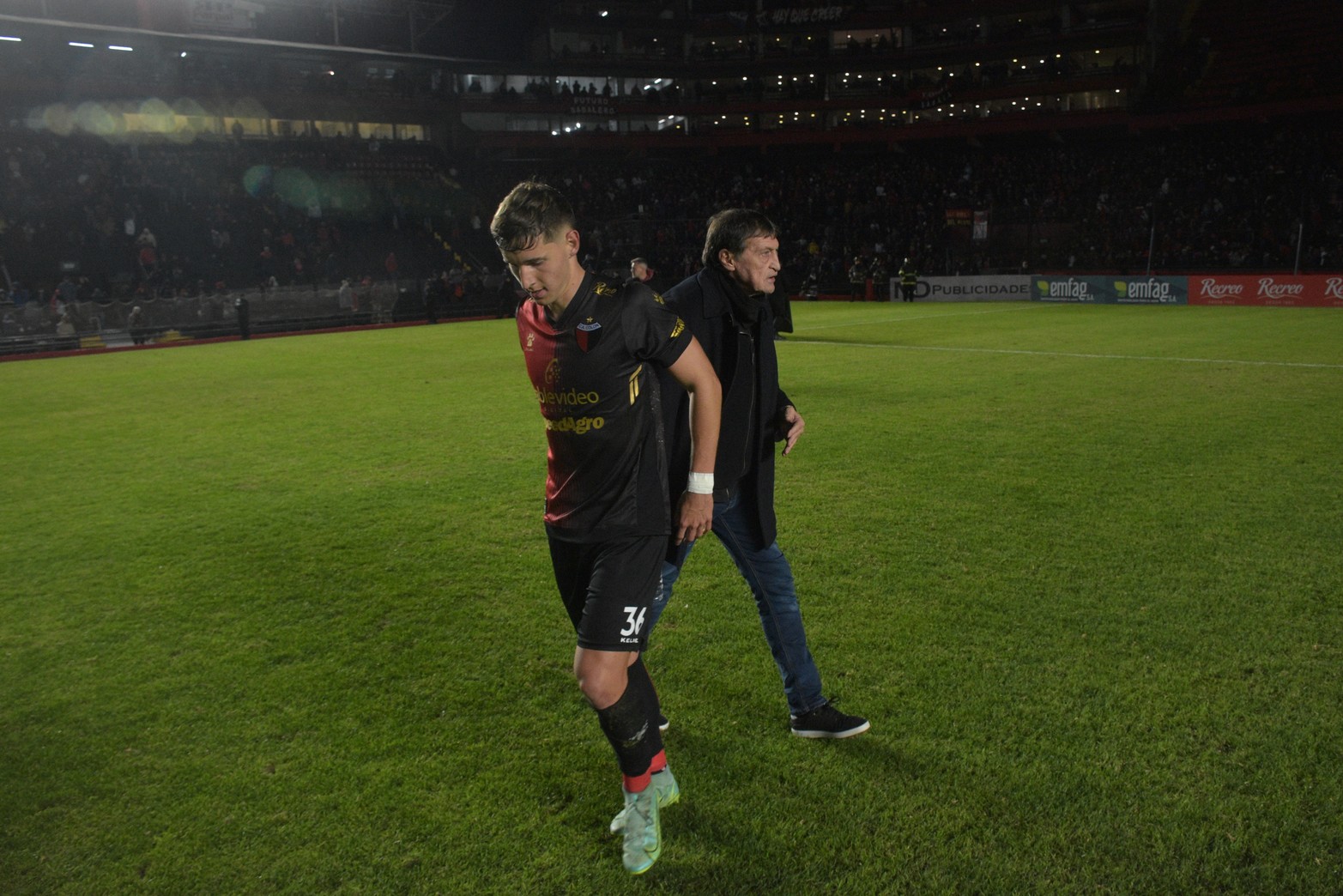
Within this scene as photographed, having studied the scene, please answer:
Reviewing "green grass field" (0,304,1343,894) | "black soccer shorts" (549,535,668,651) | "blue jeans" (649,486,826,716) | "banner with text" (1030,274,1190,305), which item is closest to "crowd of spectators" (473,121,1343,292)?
"banner with text" (1030,274,1190,305)

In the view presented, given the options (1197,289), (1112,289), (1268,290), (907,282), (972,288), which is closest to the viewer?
(1268,290)

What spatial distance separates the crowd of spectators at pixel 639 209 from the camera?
30984mm

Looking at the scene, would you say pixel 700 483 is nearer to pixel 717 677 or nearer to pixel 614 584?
pixel 614 584

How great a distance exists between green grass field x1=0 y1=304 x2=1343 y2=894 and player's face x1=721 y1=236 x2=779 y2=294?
6.17 feet

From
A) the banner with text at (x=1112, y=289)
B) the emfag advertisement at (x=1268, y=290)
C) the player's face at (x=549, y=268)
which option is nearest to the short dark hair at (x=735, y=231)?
the player's face at (x=549, y=268)

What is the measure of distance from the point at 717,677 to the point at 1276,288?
2850 cm

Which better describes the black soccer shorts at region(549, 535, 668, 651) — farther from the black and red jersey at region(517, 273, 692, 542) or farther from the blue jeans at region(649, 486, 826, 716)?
the blue jeans at region(649, 486, 826, 716)

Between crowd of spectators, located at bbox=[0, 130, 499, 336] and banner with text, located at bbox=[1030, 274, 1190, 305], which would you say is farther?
crowd of spectators, located at bbox=[0, 130, 499, 336]

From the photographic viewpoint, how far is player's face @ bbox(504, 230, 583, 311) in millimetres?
2781

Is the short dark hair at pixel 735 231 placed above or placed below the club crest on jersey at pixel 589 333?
above

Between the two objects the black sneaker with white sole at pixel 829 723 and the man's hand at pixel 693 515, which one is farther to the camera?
the black sneaker with white sole at pixel 829 723

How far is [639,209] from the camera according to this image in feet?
155

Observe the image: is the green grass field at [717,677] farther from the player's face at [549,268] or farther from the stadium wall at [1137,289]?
the stadium wall at [1137,289]

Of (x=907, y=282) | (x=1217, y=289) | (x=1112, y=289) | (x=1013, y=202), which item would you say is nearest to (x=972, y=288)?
(x=907, y=282)
